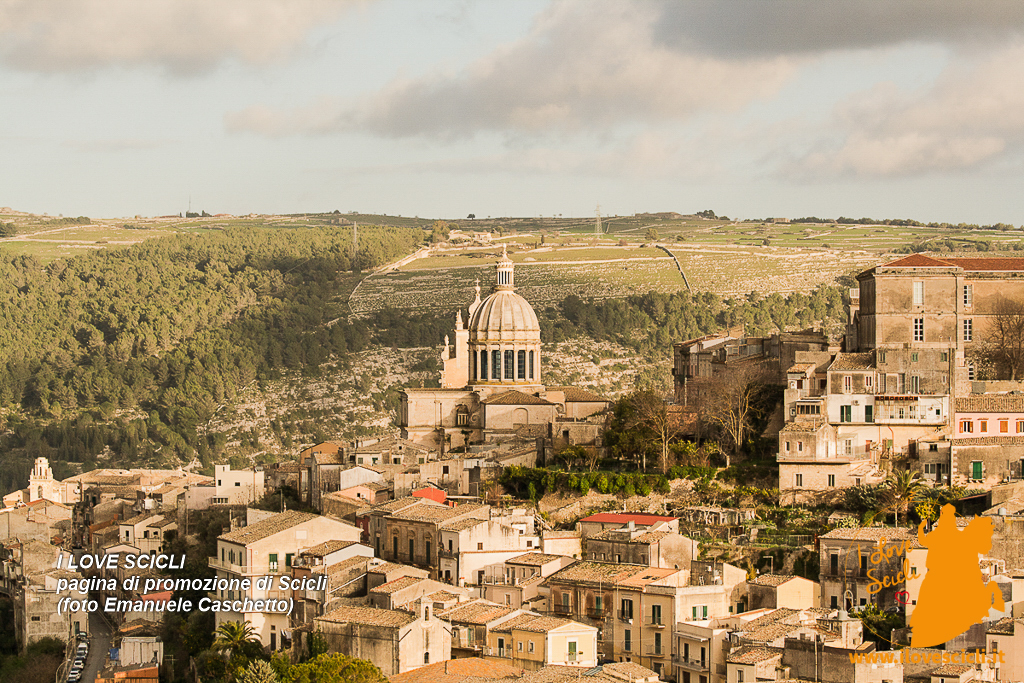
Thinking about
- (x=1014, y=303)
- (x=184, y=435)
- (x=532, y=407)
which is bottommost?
(x=184, y=435)

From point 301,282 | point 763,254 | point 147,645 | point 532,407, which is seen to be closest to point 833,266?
point 763,254

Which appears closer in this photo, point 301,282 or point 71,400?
point 71,400

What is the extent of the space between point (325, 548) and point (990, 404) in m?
21.1

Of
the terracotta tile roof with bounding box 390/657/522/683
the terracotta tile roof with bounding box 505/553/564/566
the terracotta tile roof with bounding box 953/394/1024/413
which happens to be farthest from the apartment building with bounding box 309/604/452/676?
the terracotta tile roof with bounding box 953/394/1024/413

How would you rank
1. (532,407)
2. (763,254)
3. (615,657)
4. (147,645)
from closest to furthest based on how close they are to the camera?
(615,657)
(147,645)
(532,407)
(763,254)

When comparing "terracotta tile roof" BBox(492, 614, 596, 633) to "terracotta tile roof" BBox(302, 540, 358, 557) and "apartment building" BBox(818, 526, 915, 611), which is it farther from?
"apartment building" BBox(818, 526, 915, 611)

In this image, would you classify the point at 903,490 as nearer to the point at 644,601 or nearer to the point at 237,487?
the point at 644,601

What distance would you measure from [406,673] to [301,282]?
124 metres

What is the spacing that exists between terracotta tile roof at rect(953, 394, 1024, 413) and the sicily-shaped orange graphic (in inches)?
230

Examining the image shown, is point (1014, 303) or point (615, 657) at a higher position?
point (1014, 303)

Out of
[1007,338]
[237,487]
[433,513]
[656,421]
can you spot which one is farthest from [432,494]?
[1007,338]

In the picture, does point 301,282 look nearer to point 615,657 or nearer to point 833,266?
point 833,266

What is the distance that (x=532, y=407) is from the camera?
235 feet

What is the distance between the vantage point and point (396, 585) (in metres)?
48.7
